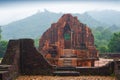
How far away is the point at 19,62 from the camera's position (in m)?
16.4

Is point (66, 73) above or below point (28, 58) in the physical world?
below

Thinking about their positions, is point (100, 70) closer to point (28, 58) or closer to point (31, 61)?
point (31, 61)

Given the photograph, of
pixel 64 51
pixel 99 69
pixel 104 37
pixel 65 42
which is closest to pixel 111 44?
pixel 65 42

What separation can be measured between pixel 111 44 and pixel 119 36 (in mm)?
1928

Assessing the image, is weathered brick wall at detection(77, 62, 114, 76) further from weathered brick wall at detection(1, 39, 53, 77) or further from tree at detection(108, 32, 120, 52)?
tree at detection(108, 32, 120, 52)

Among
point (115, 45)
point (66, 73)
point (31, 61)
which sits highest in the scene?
point (115, 45)

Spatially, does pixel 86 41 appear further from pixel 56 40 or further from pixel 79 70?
pixel 79 70

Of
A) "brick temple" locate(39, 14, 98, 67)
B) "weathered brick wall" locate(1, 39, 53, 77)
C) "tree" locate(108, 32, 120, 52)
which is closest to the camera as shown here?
"weathered brick wall" locate(1, 39, 53, 77)

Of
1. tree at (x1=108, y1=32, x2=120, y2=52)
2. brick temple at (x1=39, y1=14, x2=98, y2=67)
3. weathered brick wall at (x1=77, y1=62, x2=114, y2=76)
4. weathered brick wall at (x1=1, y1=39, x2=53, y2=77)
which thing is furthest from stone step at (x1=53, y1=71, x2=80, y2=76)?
tree at (x1=108, y1=32, x2=120, y2=52)

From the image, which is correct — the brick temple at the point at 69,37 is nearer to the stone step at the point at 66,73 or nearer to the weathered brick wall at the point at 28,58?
the weathered brick wall at the point at 28,58

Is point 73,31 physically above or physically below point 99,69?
above

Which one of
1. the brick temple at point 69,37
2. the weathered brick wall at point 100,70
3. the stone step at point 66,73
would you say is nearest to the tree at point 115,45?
the brick temple at point 69,37

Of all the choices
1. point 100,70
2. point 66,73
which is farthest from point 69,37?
point 66,73

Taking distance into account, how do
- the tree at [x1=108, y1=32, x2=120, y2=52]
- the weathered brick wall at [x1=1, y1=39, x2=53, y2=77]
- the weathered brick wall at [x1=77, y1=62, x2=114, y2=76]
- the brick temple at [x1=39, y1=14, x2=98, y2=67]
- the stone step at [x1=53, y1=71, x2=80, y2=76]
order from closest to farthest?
the stone step at [x1=53, y1=71, x2=80, y2=76] → the weathered brick wall at [x1=1, y1=39, x2=53, y2=77] → the weathered brick wall at [x1=77, y1=62, x2=114, y2=76] → the brick temple at [x1=39, y1=14, x2=98, y2=67] → the tree at [x1=108, y1=32, x2=120, y2=52]
